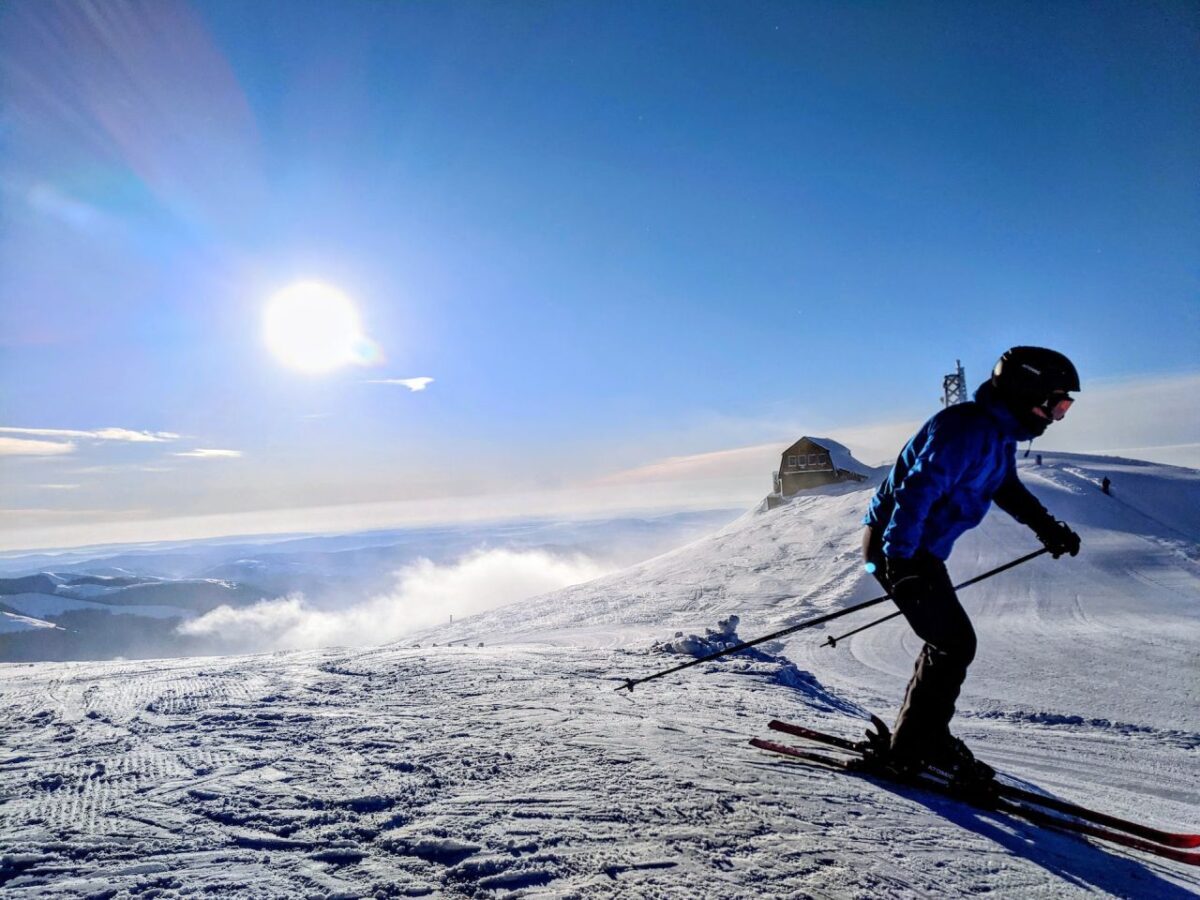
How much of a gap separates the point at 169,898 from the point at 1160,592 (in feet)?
77.8

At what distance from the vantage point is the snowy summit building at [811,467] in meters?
46.2

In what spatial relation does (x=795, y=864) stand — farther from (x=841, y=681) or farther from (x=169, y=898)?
(x=841, y=681)

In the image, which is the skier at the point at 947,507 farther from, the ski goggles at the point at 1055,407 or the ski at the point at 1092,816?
the ski at the point at 1092,816

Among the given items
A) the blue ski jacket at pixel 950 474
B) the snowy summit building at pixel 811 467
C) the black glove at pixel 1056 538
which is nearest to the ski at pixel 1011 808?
the blue ski jacket at pixel 950 474

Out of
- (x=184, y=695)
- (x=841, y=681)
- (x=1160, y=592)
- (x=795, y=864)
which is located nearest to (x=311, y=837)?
(x=795, y=864)

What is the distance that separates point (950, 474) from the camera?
325 centimetres

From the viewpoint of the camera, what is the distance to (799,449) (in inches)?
1885

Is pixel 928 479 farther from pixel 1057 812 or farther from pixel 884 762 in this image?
pixel 1057 812

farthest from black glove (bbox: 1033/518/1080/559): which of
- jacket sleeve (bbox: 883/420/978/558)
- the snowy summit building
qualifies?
the snowy summit building

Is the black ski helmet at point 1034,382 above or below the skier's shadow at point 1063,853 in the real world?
above

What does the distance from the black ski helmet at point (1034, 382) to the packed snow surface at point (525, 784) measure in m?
2.24

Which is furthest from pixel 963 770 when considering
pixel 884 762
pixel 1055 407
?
pixel 1055 407

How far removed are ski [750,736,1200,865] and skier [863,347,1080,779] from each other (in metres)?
0.13

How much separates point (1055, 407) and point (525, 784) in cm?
370
